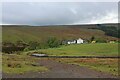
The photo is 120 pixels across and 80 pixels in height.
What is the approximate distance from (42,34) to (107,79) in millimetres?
172091

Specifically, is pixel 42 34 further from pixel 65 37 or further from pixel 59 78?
pixel 59 78

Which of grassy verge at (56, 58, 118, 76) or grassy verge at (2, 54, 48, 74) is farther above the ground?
grassy verge at (2, 54, 48, 74)

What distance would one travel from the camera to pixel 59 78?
27266 mm

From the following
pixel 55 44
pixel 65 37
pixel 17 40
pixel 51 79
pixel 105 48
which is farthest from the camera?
pixel 65 37

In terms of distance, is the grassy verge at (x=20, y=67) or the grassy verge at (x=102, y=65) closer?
the grassy verge at (x=20, y=67)

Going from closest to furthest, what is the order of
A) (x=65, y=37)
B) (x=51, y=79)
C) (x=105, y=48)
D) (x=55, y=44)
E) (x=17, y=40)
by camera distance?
(x=51, y=79)
(x=105, y=48)
(x=55, y=44)
(x=17, y=40)
(x=65, y=37)

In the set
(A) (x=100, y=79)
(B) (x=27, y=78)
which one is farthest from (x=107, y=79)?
(B) (x=27, y=78)

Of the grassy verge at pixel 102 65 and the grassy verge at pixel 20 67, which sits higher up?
the grassy verge at pixel 20 67

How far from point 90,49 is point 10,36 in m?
99.0

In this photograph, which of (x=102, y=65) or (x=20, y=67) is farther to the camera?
(x=102, y=65)

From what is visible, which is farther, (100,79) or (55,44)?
(55,44)

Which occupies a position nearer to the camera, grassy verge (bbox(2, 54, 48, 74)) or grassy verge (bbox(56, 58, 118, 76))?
grassy verge (bbox(2, 54, 48, 74))

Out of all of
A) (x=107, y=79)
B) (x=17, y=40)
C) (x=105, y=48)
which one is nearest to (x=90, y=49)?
(x=105, y=48)

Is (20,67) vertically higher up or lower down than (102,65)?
higher up
